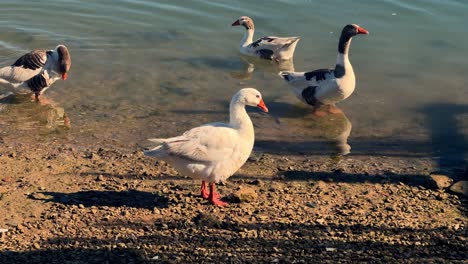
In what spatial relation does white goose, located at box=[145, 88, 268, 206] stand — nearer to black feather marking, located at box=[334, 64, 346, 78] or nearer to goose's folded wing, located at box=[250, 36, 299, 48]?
black feather marking, located at box=[334, 64, 346, 78]

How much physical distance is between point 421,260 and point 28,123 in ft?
25.3

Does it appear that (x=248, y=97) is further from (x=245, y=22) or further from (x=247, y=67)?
(x=245, y=22)

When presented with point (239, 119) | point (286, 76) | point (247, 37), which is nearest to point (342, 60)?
point (286, 76)

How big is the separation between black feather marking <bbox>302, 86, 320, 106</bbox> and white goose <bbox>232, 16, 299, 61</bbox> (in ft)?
7.71

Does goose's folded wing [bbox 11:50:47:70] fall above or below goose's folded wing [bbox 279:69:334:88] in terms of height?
below


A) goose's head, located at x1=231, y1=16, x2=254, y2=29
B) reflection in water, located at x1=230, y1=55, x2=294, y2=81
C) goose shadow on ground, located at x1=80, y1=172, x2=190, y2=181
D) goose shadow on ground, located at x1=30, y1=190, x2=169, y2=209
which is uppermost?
goose's head, located at x1=231, y1=16, x2=254, y2=29

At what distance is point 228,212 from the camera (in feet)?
28.5

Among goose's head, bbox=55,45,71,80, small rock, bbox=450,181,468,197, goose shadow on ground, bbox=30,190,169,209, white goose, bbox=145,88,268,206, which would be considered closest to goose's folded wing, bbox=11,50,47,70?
goose's head, bbox=55,45,71,80

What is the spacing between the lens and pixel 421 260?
7406mm

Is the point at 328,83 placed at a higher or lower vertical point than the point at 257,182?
higher

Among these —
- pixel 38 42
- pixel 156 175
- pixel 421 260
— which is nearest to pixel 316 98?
pixel 156 175

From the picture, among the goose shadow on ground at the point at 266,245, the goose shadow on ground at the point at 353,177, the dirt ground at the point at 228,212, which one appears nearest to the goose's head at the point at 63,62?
the dirt ground at the point at 228,212

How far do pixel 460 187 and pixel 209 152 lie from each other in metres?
3.69

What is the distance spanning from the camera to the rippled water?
12.1m
